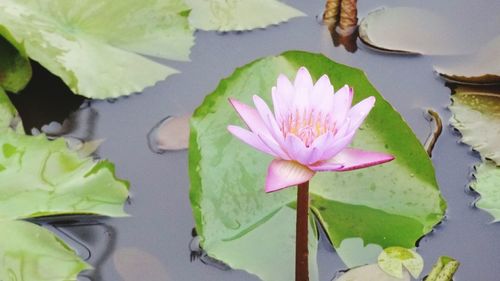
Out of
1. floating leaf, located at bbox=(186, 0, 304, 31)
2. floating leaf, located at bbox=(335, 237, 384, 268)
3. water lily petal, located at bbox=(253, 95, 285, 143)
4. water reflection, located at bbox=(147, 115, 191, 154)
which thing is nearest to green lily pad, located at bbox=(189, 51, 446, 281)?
floating leaf, located at bbox=(335, 237, 384, 268)

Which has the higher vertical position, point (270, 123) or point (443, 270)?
point (270, 123)

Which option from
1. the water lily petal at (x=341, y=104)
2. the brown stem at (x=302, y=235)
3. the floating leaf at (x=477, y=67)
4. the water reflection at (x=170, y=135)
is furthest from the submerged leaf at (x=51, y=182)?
the floating leaf at (x=477, y=67)

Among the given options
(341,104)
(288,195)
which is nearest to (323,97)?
(341,104)

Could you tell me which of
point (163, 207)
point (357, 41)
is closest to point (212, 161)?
point (163, 207)

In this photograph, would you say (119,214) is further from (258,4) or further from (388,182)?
(258,4)

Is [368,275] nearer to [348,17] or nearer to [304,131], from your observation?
[304,131]

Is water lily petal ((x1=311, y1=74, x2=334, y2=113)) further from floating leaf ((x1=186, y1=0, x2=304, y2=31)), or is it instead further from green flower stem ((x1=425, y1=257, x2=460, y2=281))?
floating leaf ((x1=186, y1=0, x2=304, y2=31))
